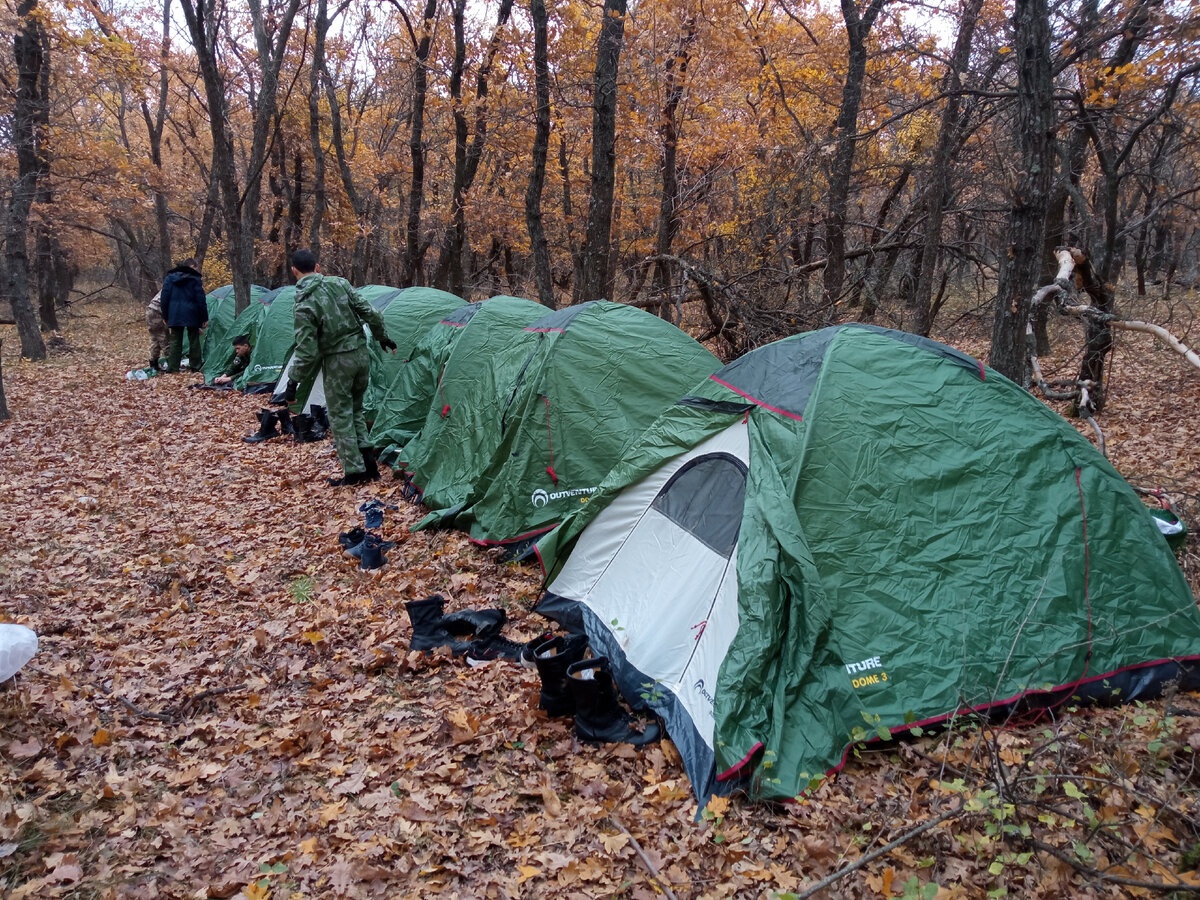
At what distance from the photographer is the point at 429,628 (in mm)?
4590

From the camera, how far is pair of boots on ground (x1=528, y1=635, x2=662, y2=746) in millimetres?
3639

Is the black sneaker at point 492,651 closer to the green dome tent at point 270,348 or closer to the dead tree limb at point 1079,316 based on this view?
the dead tree limb at point 1079,316

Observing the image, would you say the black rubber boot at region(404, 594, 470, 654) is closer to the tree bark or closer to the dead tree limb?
the dead tree limb

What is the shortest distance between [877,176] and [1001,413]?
38.5ft

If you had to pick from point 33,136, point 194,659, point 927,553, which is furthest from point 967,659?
point 33,136

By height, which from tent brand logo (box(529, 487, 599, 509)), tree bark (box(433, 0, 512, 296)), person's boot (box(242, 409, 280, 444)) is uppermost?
tree bark (box(433, 0, 512, 296))

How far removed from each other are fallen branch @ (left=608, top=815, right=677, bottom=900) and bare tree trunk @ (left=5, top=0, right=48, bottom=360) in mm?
14523

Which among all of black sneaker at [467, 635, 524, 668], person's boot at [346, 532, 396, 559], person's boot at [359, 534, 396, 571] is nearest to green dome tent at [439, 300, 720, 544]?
person's boot at [346, 532, 396, 559]

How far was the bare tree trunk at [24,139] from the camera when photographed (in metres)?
12.0

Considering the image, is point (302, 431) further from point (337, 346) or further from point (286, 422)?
point (337, 346)

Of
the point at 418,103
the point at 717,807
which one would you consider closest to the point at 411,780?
the point at 717,807

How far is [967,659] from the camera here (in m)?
3.40

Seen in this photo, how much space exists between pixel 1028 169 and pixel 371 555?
6046 mm

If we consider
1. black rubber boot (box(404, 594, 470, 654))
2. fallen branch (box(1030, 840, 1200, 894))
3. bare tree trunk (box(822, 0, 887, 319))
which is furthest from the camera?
bare tree trunk (box(822, 0, 887, 319))
